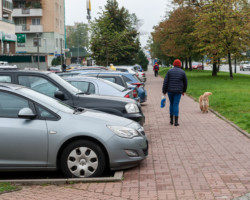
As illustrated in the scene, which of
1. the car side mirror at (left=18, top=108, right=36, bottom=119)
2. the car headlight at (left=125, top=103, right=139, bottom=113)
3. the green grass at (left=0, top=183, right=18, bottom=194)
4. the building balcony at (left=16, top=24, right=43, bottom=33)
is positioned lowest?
the green grass at (left=0, top=183, right=18, bottom=194)

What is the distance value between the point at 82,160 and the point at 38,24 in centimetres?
7592

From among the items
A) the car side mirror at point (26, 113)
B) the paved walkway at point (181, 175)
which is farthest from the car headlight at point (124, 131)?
the car side mirror at point (26, 113)

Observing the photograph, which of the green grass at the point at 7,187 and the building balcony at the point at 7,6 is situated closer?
the green grass at the point at 7,187

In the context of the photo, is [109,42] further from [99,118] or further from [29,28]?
[99,118]

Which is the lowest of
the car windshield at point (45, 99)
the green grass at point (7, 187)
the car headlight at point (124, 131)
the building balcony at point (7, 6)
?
the green grass at point (7, 187)

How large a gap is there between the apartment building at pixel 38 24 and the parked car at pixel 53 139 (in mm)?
72153

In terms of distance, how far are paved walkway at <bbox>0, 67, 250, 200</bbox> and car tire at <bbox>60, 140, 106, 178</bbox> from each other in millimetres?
376

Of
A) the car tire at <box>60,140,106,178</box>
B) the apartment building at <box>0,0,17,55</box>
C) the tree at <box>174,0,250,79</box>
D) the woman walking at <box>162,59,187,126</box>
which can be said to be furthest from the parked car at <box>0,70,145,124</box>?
the apartment building at <box>0,0,17,55</box>

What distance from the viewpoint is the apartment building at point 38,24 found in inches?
3108

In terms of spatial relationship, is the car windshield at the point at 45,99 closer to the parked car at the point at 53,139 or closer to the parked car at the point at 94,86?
the parked car at the point at 53,139

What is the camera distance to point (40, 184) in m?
6.29

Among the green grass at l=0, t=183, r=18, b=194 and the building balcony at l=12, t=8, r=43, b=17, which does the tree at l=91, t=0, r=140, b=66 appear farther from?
the green grass at l=0, t=183, r=18, b=194

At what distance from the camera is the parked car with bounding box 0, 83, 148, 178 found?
657 centimetres

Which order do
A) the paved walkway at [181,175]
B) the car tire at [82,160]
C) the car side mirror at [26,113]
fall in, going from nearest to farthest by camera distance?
the paved walkway at [181,175]
the car side mirror at [26,113]
the car tire at [82,160]
